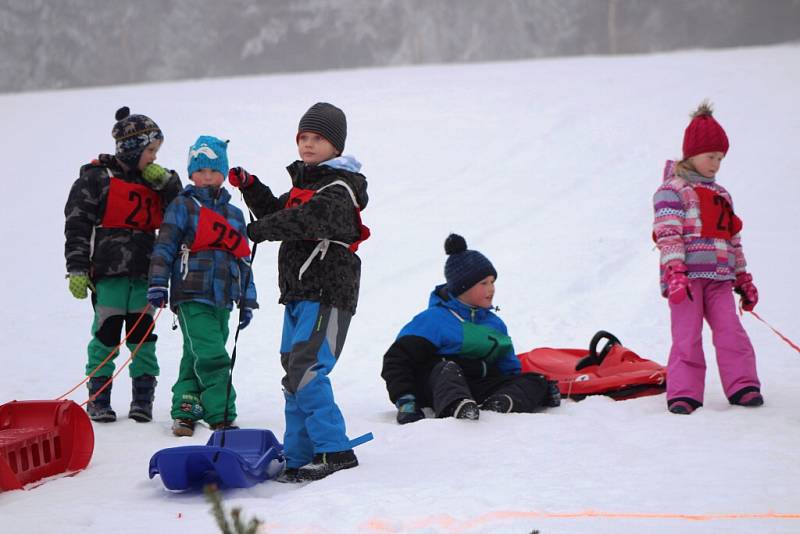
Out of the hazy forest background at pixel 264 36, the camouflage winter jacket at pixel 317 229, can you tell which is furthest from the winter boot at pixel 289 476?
the hazy forest background at pixel 264 36

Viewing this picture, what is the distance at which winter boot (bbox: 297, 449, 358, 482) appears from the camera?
140 inches

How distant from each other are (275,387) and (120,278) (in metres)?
1.54

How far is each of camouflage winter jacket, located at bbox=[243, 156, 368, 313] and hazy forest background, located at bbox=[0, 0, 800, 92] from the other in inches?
1181

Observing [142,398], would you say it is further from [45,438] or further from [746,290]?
[746,290]

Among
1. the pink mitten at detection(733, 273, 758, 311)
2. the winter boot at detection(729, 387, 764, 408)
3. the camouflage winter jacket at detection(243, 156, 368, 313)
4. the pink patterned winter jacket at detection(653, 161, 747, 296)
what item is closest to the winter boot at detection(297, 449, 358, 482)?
the camouflage winter jacket at detection(243, 156, 368, 313)

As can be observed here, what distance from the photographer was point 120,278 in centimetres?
494

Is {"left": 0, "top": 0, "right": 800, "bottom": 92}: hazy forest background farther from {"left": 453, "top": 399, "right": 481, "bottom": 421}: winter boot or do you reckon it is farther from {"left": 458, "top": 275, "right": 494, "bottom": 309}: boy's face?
{"left": 453, "top": 399, "right": 481, "bottom": 421}: winter boot

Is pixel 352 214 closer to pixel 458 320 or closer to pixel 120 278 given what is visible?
pixel 458 320

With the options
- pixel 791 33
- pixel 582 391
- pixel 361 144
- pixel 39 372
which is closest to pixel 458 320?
pixel 582 391

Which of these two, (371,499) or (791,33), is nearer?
(371,499)

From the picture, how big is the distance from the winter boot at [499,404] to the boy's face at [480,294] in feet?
2.13

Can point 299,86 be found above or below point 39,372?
above

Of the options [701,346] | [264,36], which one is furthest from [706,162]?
[264,36]

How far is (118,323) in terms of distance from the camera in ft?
16.3
